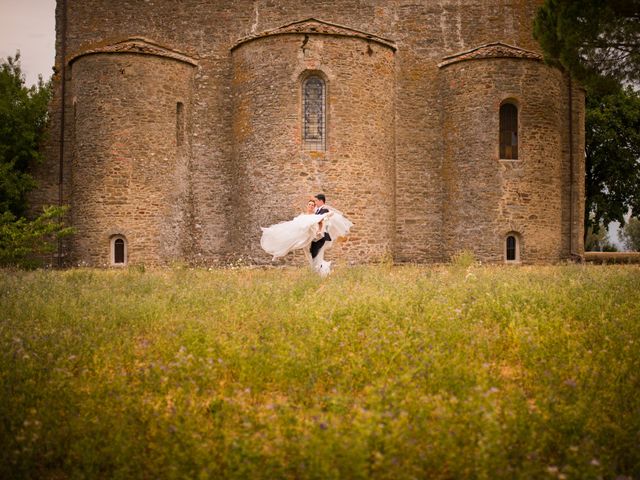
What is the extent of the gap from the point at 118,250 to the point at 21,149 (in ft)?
15.6

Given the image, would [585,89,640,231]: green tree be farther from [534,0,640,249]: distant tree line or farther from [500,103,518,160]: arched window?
[534,0,640,249]: distant tree line

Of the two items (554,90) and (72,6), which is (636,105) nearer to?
(554,90)

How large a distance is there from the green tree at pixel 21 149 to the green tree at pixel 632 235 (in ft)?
209

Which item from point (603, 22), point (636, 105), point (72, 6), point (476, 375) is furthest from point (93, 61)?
point (636, 105)

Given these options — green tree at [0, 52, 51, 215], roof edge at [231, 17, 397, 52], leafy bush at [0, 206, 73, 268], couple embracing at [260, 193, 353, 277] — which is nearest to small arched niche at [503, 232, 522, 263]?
roof edge at [231, 17, 397, 52]

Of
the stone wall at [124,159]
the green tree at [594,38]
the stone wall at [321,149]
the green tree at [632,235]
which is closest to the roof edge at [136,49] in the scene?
the stone wall at [124,159]

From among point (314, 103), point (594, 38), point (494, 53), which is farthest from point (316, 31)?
point (594, 38)

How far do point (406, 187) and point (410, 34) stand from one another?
5.31 meters

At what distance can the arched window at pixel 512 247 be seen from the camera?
1967 centimetres

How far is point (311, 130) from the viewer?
18609 millimetres

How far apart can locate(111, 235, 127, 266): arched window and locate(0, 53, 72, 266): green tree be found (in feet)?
4.51

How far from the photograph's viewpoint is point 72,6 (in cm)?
2089

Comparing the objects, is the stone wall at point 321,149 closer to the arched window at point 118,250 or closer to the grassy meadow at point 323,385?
the arched window at point 118,250

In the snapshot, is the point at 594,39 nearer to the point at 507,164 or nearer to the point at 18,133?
the point at 507,164
